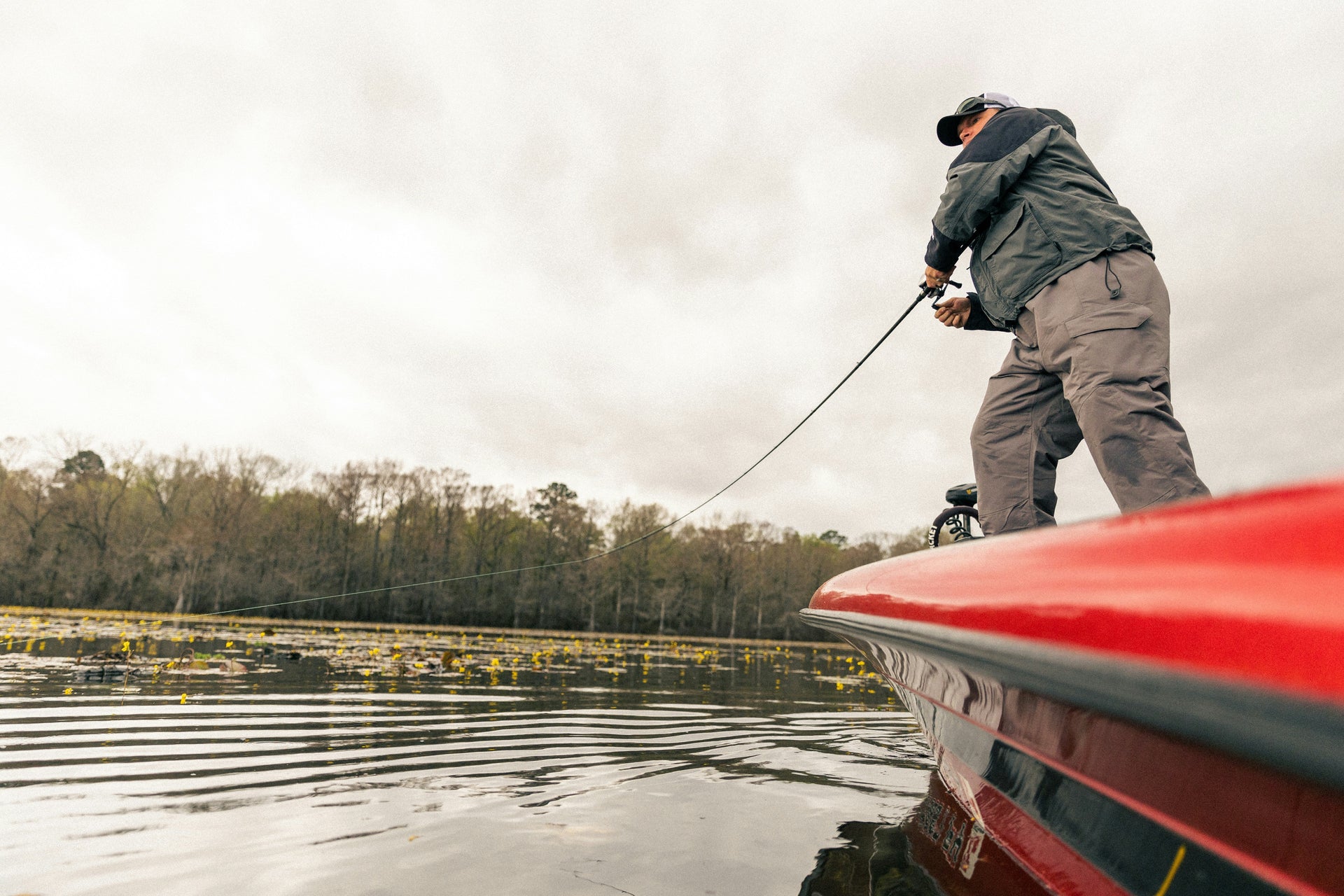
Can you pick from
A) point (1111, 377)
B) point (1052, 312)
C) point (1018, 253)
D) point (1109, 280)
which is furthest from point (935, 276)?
point (1111, 377)

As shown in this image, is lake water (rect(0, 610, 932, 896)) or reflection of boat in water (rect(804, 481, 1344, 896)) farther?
lake water (rect(0, 610, 932, 896))

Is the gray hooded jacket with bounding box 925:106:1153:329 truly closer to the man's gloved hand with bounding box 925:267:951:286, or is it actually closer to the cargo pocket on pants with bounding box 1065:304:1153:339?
the cargo pocket on pants with bounding box 1065:304:1153:339

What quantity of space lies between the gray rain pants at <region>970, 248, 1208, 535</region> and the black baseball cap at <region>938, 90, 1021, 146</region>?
1.00m

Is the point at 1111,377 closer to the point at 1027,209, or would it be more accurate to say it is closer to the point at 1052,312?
the point at 1052,312

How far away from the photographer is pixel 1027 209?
251cm

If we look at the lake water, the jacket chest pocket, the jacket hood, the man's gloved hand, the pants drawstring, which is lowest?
the lake water

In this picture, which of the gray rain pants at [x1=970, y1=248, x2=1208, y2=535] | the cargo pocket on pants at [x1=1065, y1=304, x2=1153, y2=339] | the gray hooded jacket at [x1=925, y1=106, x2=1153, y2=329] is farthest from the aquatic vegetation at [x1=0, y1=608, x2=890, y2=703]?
the cargo pocket on pants at [x1=1065, y1=304, x2=1153, y2=339]

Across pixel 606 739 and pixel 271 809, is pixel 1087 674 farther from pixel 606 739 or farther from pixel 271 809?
pixel 606 739

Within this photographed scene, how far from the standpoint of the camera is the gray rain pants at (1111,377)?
203cm

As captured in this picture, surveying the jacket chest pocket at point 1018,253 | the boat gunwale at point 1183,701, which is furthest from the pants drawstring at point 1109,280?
the boat gunwale at point 1183,701

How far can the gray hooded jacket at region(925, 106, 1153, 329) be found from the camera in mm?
2334

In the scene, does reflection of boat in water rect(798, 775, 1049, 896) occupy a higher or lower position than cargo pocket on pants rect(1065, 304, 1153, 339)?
lower

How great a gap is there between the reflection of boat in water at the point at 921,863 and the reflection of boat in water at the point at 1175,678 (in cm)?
61

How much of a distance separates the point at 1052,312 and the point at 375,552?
58819 millimetres
